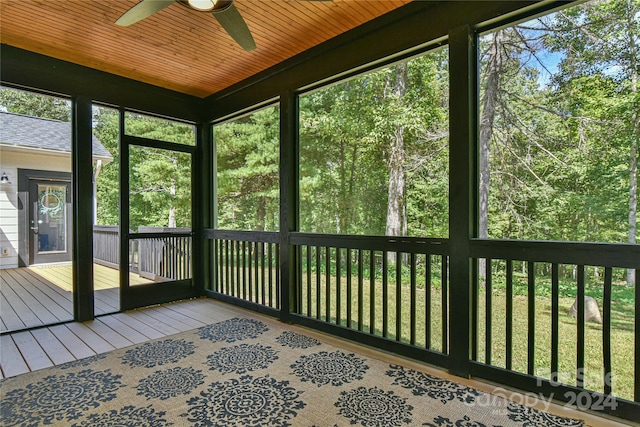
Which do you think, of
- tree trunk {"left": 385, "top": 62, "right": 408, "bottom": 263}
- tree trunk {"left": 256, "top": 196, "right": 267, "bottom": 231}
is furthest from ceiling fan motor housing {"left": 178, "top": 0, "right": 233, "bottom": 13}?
tree trunk {"left": 256, "top": 196, "right": 267, "bottom": 231}

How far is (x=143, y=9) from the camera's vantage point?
222cm

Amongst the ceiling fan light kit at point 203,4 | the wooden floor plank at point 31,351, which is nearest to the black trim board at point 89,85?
the ceiling fan light kit at point 203,4

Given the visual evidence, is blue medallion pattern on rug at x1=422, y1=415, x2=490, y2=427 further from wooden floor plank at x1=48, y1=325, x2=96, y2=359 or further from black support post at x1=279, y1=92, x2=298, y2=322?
wooden floor plank at x1=48, y1=325, x2=96, y2=359

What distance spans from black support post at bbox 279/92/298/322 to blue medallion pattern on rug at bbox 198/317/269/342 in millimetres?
346

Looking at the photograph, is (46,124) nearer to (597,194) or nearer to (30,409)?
(30,409)

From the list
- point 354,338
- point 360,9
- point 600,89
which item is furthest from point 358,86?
point 354,338

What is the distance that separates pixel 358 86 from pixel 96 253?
490 centimetres

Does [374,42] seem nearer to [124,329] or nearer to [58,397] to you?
[58,397]

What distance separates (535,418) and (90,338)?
3.73 metres

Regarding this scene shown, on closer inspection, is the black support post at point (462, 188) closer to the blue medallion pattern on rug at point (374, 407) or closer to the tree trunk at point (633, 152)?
the blue medallion pattern on rug at point (374, 407)

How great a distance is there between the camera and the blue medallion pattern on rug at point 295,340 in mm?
2982

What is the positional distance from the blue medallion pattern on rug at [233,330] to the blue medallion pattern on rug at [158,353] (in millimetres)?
263

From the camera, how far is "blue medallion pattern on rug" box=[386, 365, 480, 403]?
2107 millimetres

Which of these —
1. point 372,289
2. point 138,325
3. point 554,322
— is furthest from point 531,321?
point 138,325
